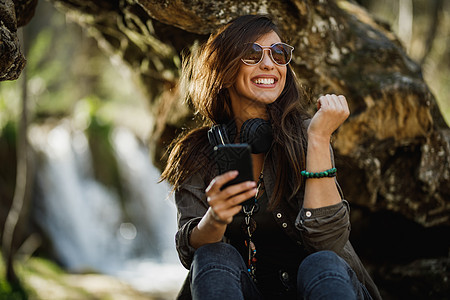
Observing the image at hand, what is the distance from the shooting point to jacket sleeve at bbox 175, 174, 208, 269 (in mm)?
2139

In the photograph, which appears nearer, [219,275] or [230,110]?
[219,275]

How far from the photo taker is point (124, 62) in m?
4.63

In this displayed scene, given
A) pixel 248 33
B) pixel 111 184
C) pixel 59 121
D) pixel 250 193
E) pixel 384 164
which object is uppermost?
pixel 248 33

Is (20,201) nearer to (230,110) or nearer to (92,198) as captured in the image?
(92,198)

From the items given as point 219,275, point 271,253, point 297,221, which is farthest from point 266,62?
point 219,275

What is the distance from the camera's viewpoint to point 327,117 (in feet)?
6.60

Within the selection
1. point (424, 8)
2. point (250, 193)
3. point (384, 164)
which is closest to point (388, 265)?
point (384, 164)

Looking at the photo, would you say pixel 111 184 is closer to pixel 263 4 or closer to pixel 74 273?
pixel 74 273

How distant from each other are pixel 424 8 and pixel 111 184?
7.24 meters

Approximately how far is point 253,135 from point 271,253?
564 mm

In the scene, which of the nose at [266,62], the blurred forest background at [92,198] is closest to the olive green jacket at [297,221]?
the nose at [266,62]

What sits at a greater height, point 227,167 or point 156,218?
point 227,167

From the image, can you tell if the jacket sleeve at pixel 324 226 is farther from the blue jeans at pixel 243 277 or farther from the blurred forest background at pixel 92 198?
the blurred forest background at pixel 92 198

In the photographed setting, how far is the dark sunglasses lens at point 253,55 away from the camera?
2.23 meters
